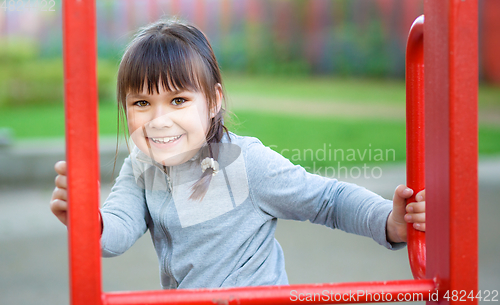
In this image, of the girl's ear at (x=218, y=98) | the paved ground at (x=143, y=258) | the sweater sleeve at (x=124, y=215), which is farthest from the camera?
the paved ground at (x=143, y=258)

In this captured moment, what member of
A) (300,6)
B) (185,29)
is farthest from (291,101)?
(185,29)

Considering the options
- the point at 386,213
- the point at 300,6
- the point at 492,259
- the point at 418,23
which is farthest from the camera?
Result: the point at 300,6

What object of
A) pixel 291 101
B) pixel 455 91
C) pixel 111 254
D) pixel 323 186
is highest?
pixel 455 91

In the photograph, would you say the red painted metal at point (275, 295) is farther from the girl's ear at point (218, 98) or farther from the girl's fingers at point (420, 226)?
the girl's ear at point (218, 98)

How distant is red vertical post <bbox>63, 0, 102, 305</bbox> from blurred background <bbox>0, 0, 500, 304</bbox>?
599mm

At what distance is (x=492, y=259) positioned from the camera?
2.82 metres

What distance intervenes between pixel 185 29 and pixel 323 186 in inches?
17.0

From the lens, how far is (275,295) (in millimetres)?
706

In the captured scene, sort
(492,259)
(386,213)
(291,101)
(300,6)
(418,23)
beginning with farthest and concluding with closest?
(300,6)
(291,101)
(492,259)
(386,213)
(418,23)

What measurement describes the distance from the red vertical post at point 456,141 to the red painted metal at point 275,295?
0.08 metres

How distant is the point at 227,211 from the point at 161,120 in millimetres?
227

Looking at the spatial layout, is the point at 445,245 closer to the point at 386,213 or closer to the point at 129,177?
the point at 386,213

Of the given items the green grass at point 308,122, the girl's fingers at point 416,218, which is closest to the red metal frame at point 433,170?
the girl's fingers at point 416,218

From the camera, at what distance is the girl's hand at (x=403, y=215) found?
884 millimetres
